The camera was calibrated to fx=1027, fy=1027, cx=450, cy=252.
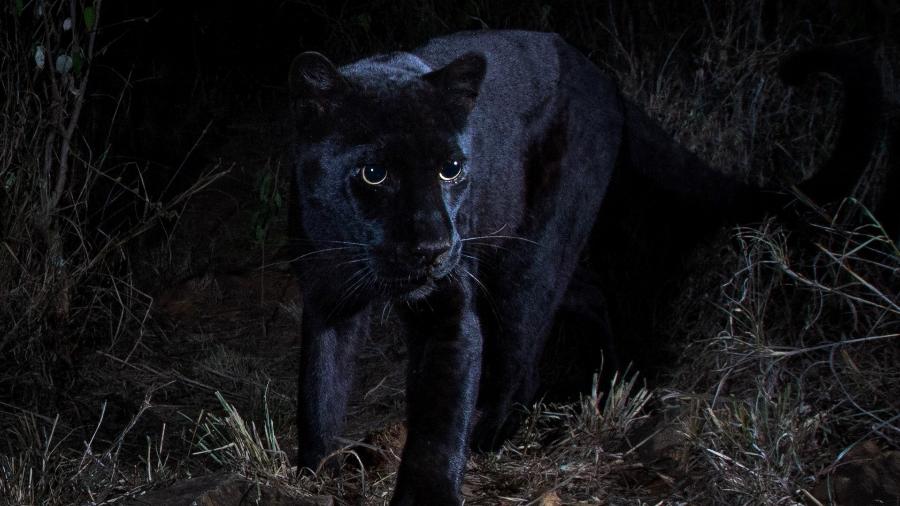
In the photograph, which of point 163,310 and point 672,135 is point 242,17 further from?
point 672,135

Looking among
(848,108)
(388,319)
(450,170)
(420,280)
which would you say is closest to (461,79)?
(450,170)

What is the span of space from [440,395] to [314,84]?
3.36ft

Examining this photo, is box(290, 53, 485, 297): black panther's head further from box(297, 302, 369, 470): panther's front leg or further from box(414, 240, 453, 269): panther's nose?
box(297, 302, 369, 470): panther's front leg

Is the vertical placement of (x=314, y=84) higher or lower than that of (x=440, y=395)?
higher

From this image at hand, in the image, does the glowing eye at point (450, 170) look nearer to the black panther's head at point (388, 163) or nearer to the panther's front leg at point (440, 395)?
the black panther's head at point (388, 163)

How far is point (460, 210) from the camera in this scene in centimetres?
332

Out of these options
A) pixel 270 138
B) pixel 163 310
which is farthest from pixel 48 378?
pixel 270 138

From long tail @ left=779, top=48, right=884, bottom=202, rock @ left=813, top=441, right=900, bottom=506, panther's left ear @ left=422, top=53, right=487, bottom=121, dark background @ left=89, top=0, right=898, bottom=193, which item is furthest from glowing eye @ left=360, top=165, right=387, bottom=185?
dark background @ left=89, top=0, right=898, bottom=193

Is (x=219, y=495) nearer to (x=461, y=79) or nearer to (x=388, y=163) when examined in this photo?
(x=388, y=163)

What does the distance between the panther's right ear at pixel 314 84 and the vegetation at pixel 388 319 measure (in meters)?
0.94

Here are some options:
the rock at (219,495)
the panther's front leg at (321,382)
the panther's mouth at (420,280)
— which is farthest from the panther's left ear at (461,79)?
the rock at (219,495)

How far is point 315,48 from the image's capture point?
594cm

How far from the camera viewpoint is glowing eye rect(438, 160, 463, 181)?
310 cm

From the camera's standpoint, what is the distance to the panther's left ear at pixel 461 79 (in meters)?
3.24
